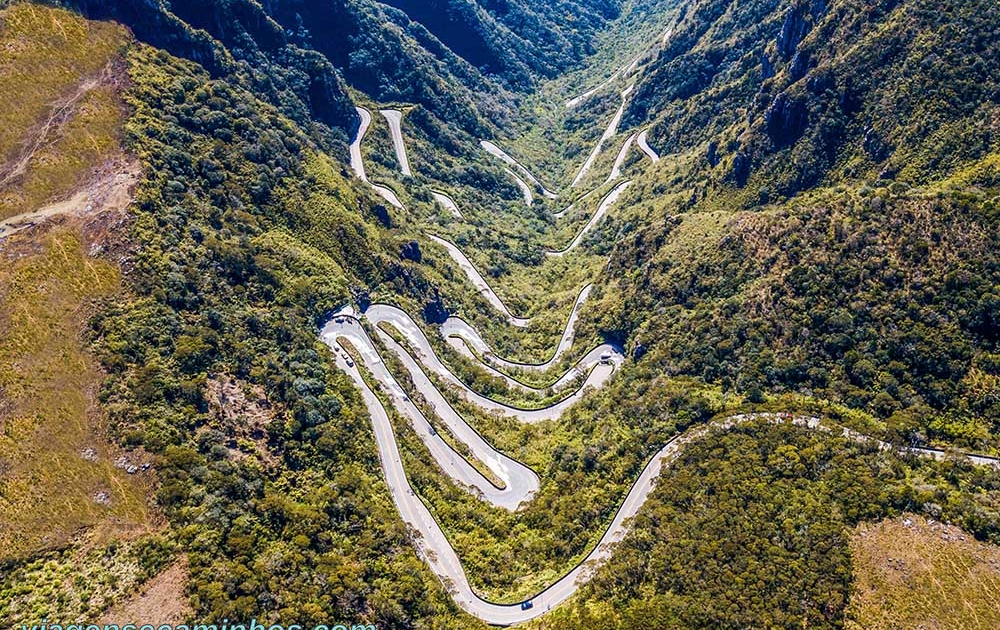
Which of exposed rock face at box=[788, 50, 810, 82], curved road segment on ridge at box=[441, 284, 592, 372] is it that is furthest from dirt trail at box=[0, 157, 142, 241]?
exposed rock face at box=[788, 50, 810, 82]

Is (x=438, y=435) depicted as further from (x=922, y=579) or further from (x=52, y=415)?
(x=922, y=579)

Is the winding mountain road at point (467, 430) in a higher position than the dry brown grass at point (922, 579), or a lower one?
higher

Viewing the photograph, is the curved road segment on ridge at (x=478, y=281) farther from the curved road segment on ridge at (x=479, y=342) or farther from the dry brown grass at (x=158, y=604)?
the dry brown grass at (x=158, y=604)

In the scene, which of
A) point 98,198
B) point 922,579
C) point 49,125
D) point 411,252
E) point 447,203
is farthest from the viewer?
point 447,203

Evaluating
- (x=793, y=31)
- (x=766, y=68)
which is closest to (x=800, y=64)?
(x=793, y=31)

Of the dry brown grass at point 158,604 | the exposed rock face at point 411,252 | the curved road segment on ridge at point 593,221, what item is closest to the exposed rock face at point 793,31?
the curved road segment on ridge at point 593,221

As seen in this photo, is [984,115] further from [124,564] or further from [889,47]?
[124,564]
